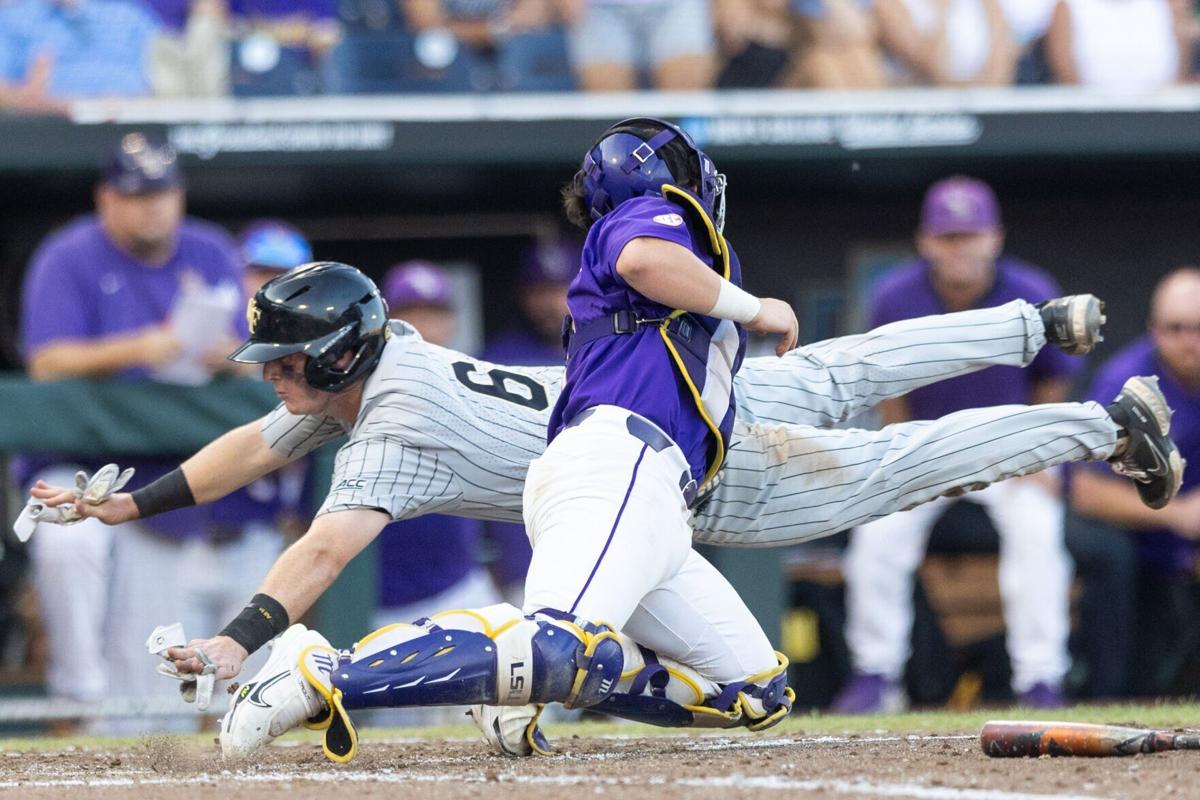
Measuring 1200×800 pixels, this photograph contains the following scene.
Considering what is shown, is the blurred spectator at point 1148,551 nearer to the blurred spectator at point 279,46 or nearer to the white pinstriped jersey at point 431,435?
the white pinstriped jersey at point 431,435

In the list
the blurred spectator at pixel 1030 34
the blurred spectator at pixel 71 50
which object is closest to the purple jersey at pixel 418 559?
the blurred spectator at pixel 71 50

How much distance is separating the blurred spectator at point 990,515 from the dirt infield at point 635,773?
7.22ft

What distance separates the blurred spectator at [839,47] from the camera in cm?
827

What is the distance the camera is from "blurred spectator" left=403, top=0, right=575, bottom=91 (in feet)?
26.8

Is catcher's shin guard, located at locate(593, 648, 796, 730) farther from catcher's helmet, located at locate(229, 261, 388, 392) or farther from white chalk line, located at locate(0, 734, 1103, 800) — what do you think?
catcher's helmet, located at locate(229, 261, 388, 392)

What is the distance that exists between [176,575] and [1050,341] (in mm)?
3231

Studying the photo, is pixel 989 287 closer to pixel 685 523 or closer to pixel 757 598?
pixel 757 598

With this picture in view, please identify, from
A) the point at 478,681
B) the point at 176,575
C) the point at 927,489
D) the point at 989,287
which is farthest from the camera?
the point at 989,287

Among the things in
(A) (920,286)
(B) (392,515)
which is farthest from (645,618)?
(A) (920,286)

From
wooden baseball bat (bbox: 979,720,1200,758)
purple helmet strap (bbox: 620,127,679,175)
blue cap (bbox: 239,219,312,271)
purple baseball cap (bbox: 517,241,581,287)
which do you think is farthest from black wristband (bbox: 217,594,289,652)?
purple baseball cap (bbox: 517,241,581,287)

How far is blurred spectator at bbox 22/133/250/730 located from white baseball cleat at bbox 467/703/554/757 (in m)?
2.30

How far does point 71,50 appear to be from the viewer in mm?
7969

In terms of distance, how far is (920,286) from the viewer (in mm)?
7078

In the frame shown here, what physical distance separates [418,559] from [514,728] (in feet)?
8.18
